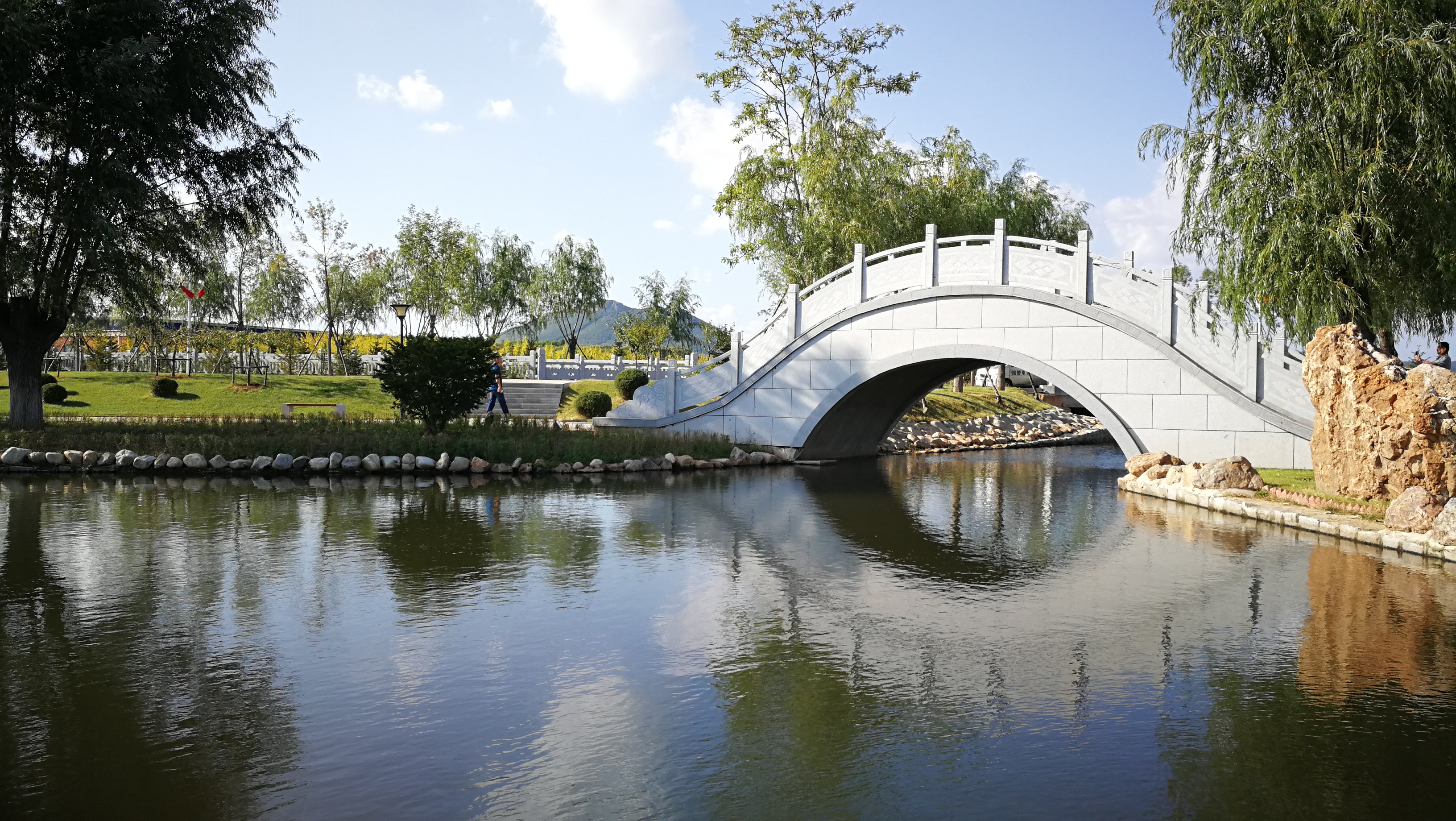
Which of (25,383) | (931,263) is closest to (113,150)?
(25,383)

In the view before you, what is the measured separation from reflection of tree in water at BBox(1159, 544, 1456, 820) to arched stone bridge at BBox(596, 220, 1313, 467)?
8.58m

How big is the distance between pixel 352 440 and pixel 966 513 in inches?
391

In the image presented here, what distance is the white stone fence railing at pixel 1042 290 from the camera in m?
15.1

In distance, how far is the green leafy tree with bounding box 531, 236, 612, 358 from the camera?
170 feet

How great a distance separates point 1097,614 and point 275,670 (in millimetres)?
5346

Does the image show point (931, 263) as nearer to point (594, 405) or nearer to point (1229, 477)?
point (1229, 477)

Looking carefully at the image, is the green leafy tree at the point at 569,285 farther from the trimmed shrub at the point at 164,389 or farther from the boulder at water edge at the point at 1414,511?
the boulder at water edge at the point at 1414,511

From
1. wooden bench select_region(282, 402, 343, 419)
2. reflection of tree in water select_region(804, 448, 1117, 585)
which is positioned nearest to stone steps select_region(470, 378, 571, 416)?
wooden bench select_region(282, 402, 343, 419)

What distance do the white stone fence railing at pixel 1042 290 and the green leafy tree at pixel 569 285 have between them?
Result: 30.5 meters

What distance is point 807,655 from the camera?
612cm

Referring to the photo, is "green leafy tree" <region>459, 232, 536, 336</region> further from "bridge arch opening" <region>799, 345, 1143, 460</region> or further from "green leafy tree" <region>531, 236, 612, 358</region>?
"bridge arch opening" <region>799, 345, 1143, 460</region>

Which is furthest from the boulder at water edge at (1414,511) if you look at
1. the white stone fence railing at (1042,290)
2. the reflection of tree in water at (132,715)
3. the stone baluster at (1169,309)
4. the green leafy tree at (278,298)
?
the green leafy tree at (278,298)

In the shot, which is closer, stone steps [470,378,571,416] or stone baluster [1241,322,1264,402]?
stone baluster [1241,322,1264,402]

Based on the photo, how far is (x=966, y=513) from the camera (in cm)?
1335
